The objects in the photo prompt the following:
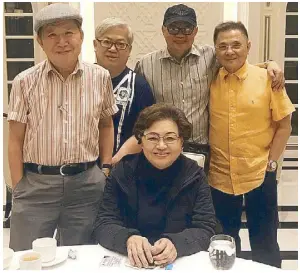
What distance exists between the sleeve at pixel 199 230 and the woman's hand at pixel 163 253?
0.10 feet

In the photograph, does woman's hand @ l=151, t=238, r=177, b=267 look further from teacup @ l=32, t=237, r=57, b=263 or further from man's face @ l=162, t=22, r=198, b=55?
man's face @ l=162, t=22, r=198, b=55

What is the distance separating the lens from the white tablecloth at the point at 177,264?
1516mm

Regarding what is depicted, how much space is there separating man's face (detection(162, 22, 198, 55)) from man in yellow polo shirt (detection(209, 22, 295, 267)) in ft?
0.46

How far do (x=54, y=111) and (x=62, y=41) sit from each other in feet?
1.00

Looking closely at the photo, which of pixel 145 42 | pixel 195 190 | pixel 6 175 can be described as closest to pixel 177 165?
pixel 195 190

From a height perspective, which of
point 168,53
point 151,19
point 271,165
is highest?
point 151,19

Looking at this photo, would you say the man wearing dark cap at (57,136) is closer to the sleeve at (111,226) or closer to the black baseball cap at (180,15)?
Result: the sleeve at (111,226)

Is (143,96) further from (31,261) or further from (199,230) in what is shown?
(31,261)

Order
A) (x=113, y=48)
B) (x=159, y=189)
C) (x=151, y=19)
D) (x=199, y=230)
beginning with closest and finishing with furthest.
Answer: (x=199, y=230), (x=159, y=189), (x=113, y=48), (x=151, y=19)

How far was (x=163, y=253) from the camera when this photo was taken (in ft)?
5.16

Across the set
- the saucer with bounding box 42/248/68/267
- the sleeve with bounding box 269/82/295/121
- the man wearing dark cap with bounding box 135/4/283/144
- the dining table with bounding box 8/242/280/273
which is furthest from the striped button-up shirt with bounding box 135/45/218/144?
the saucer with bounding box 42/248/68/267

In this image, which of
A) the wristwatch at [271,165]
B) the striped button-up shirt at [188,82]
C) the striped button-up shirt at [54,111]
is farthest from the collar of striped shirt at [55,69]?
the wristwatch at [271,165]

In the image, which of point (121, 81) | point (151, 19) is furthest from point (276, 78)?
point (151, 19)

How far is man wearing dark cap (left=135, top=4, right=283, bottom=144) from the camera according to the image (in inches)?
97.0
